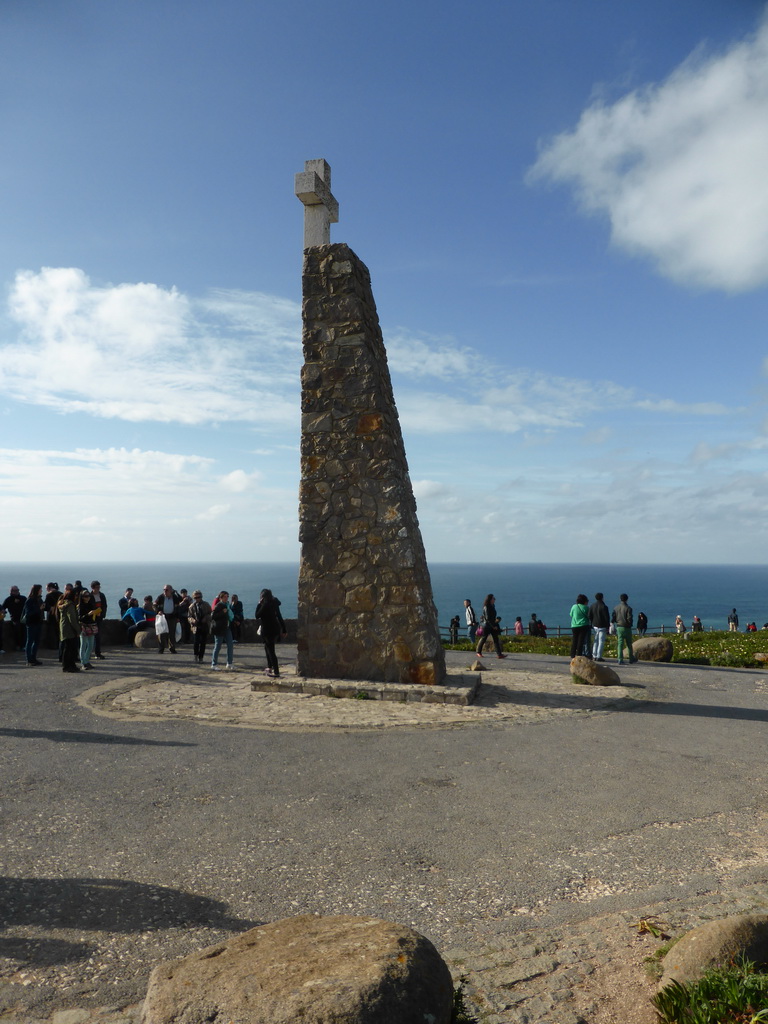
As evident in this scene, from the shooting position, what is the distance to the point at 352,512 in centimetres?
1191

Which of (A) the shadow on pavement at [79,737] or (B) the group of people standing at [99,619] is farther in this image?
(B) the group of people standing at [99,619]

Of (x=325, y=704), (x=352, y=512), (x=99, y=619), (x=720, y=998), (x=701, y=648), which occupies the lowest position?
(x=701, y=648)

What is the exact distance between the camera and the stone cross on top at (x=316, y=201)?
12508mm

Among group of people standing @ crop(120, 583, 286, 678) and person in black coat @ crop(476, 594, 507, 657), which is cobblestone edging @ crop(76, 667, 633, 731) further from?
person in black coat @ crop(476, 594, 507, 657)

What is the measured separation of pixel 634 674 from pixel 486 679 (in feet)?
12.4

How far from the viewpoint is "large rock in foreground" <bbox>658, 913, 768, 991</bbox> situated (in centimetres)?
294

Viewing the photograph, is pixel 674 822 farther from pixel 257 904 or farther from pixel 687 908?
pixel 257 904

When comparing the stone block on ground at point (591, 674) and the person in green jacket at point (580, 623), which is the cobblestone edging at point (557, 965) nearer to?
the stone block on ground at point (591, 674)

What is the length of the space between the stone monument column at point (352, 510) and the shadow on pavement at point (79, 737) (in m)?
4.22

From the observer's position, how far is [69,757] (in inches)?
287

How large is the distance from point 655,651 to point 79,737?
14.7 metres

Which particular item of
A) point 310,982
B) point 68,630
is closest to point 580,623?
point 68,630

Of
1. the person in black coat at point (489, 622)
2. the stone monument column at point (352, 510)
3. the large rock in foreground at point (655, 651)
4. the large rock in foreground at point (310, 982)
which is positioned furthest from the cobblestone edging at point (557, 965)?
the large rock in foreground at point (655, 651)

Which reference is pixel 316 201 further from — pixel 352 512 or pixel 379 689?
pixel 379 689
